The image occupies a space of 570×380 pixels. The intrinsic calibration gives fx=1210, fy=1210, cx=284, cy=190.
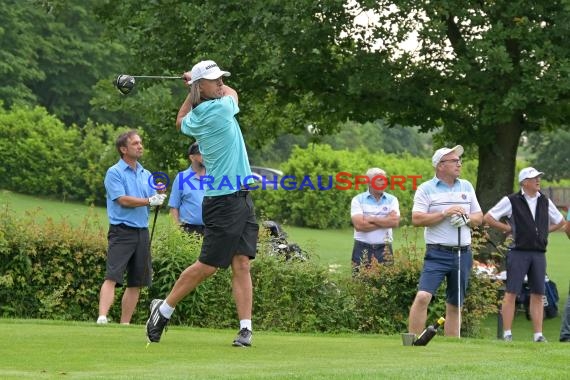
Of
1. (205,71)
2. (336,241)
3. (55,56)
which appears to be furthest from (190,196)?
(55,56)

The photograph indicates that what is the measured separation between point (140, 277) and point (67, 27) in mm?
50055

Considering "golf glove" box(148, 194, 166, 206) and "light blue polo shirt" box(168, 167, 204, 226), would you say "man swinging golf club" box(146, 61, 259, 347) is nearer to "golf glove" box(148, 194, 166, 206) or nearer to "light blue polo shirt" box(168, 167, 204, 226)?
"golf glove" box(148, 194, 166, 206)

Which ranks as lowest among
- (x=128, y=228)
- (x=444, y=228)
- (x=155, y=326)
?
(x=155, y=326)

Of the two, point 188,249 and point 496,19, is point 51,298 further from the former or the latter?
point 496,19

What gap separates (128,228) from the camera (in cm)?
1197

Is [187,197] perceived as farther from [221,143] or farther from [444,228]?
[221,143]

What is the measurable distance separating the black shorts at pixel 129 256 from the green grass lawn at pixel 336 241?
2.15m

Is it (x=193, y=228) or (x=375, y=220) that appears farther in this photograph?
(x=375, y=220)

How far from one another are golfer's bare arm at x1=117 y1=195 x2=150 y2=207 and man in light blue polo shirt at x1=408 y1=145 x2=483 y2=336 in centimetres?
263

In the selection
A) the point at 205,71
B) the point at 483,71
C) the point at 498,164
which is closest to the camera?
the point at 205,71

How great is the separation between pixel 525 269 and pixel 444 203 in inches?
74.5

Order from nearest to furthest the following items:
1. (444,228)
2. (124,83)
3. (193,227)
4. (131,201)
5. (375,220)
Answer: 1. (124,83)
2. (444,228)
3. (131,201)
4. (193,227)
5. (375,220)

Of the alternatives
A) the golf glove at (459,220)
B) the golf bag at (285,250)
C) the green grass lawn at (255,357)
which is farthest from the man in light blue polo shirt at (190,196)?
the golf glove at (459,220)

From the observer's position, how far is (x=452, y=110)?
67.3ft
